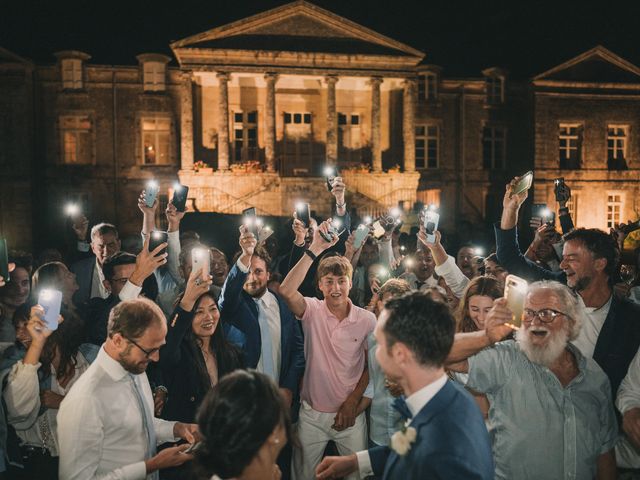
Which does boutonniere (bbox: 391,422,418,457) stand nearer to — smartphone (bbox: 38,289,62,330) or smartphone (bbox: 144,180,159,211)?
smartphone (bbox: 38,289,62,330)

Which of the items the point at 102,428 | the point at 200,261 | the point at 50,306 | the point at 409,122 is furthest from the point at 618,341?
the point at 409,122

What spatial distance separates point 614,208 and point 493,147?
848 cm

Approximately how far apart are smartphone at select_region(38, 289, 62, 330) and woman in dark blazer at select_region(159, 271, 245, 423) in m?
0.94

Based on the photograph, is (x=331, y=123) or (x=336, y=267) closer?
(x=336, y=267)

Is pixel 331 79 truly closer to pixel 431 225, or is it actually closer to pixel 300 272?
pixel 431 225

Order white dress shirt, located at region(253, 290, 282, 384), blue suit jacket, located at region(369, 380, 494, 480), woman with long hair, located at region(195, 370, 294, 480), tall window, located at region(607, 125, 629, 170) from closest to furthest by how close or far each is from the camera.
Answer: woman with long hair, located at region(195, 370, 294, 480)
blue suit jacket, located at region(369, 380, 494, 480)
white dress shirt, located at region(253, 290, 282, 384)
tall window, located at region(607, 125, 629, 170)

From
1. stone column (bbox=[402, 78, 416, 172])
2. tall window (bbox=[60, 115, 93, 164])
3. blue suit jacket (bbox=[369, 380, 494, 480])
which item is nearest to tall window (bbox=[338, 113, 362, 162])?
stone column (bbox=[402, 78, 416, 172])

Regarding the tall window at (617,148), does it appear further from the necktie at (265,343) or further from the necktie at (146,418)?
the necktie at (146,418)

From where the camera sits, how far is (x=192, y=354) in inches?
170

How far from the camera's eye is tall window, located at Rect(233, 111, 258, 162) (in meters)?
29.3

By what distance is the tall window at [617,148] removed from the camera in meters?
32.2

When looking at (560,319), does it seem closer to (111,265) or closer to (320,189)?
(111,265)

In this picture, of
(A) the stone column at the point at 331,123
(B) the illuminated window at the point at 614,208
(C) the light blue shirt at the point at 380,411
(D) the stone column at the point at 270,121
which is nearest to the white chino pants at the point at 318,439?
(C) the light blue shirt at the point at 380,411

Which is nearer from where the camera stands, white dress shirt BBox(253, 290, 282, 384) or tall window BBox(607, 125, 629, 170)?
white dress shirt BBox(253, 290, 282, 384)
